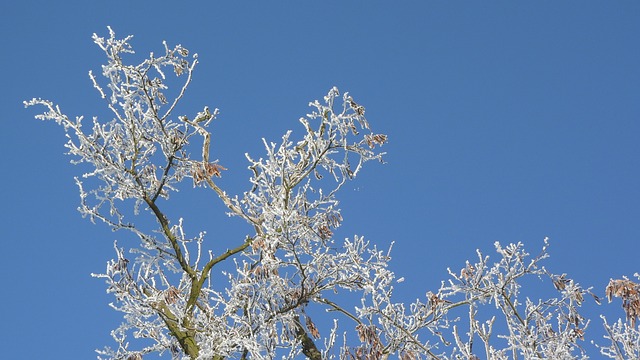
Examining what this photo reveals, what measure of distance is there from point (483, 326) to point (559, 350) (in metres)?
0.81

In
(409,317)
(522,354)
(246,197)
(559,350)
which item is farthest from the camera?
(409,317)

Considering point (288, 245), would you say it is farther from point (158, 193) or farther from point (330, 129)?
point (158, 193)

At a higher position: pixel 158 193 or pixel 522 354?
pixel 158 193

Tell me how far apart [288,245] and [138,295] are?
1.86 metres

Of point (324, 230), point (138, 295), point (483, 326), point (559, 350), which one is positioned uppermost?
point (324, 230)

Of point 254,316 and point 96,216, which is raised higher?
point 96,216

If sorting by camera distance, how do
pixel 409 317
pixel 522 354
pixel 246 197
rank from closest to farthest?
pixel 522 354 < pixel 246 197 < pixel 409 317

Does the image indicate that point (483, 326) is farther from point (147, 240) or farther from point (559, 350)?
point (147, 240)

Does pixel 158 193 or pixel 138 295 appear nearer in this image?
pixel 138 295

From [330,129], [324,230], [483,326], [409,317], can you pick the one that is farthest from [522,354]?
[330,129]

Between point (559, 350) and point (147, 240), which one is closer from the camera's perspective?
point (559, 350)

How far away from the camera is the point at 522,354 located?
689 cm

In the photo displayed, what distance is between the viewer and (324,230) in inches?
307

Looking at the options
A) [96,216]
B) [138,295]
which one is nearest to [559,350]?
[138,295]
